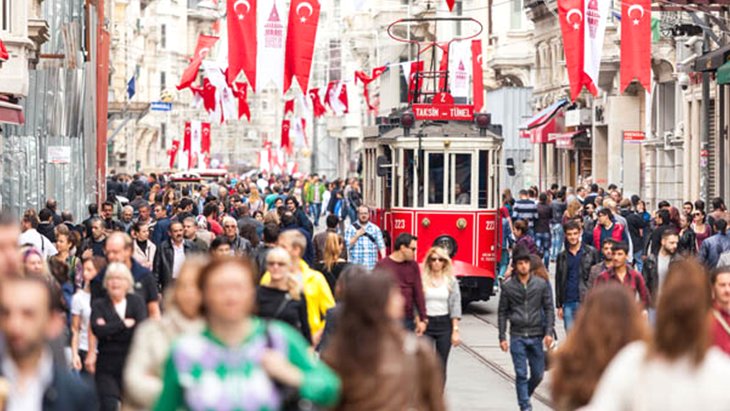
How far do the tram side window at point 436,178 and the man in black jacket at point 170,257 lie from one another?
24.6 ft

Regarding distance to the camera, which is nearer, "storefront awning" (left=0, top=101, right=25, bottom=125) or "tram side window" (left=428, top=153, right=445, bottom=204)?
"tram side window" (left=428, top=153, right=445, bottom=204)

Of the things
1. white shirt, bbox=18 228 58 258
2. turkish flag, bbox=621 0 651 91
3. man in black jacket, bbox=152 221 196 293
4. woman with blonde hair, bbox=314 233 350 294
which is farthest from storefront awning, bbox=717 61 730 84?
woman with blonde hair, bbox=314 233 350 294

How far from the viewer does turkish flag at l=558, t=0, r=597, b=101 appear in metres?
27.1

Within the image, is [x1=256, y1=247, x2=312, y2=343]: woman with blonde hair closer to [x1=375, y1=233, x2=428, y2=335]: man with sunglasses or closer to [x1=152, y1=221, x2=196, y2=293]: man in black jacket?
[x1=375, y1=233, x2=428, y2=335]: man with sunglasses

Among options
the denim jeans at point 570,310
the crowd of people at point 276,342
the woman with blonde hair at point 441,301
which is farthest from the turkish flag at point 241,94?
the crowd of people at point 276,342

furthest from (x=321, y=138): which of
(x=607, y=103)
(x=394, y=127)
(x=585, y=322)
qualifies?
(x=585, y=322)

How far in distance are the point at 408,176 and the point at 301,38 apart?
18.3 feet

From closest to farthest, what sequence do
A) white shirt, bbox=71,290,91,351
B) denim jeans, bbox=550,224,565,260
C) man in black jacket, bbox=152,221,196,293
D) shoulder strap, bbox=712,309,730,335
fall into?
shoulder strap, bbox=712,309,730,335 < white shirt, bbox=71,290,91,351 < man in black jacket, bbox=152,221,196,293 < denim jeans, bbox=550,224,565,260

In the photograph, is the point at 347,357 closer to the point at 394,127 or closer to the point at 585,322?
the point at 585,322

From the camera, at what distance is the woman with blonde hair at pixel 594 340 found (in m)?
7.45

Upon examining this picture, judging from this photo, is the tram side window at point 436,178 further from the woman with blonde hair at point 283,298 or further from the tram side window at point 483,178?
the woman with blonde hair at point 283,298

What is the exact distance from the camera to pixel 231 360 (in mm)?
6352

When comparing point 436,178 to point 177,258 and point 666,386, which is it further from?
point 666,386

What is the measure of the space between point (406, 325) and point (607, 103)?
3745 centimetres
